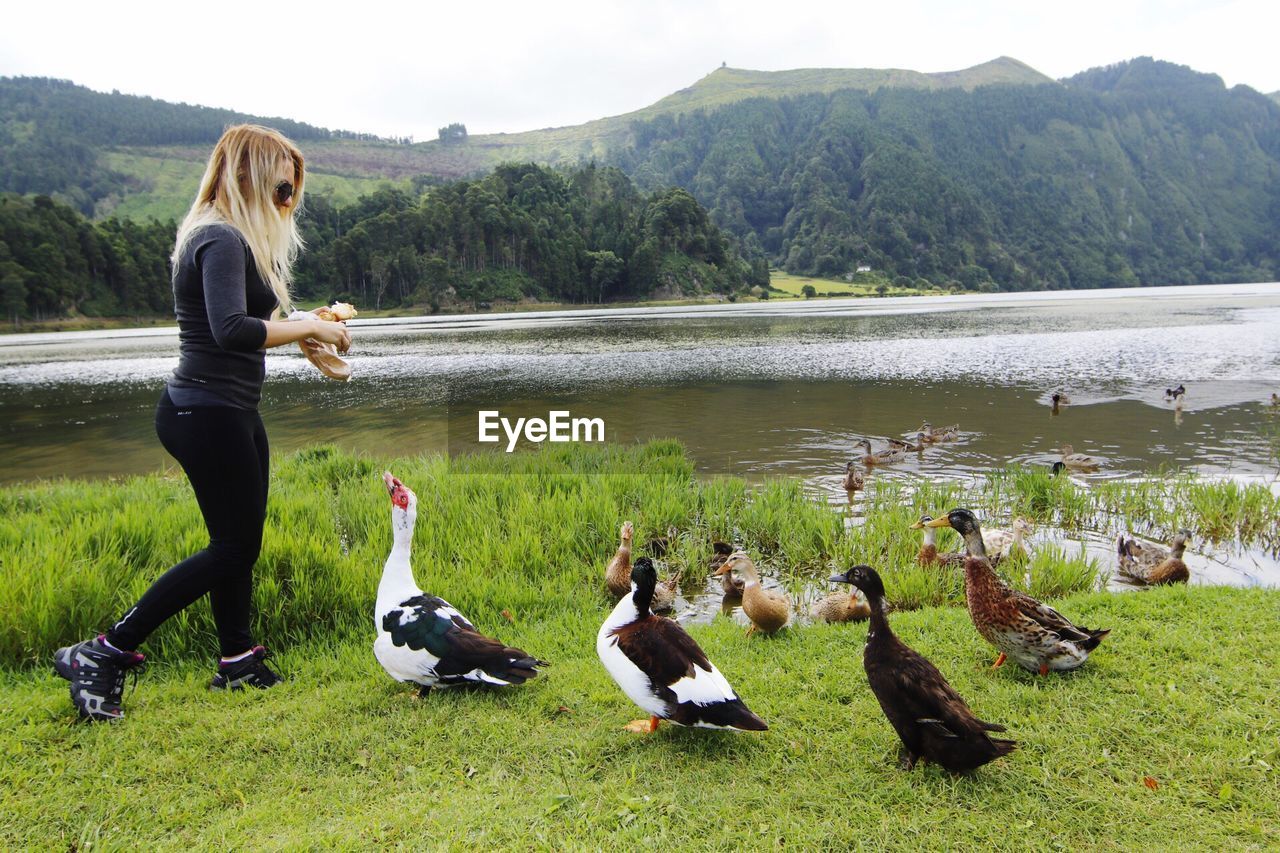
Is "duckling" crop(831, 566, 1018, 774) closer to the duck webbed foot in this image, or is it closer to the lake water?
Result: the duck webbed foot

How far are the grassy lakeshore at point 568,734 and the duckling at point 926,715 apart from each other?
15 centimetres

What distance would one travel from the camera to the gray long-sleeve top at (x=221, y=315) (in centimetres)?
419

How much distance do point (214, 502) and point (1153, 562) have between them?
30.0ft

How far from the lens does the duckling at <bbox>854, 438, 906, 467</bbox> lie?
15.3 metres

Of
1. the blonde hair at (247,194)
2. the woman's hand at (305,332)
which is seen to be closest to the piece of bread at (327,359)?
the woman's hand at (305,332)

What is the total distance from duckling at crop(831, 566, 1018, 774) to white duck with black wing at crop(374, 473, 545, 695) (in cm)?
231

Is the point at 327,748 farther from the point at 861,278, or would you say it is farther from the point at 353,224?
the point at 861,278

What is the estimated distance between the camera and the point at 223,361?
14.7 ft

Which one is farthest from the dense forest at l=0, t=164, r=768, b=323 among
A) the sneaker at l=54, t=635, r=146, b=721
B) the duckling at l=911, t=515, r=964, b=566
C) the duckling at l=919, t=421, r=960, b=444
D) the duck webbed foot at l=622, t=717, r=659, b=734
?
the duck webbed foot at l=622, t=717, r=659, b=734

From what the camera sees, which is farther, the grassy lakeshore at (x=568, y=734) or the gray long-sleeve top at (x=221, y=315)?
the gray long-sleeve top at (x=221, y=315)

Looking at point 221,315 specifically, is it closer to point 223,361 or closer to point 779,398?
point 223,361

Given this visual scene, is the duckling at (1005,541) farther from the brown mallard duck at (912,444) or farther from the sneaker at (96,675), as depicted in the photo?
the sneaker at (96,675)

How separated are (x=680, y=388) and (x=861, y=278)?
156m

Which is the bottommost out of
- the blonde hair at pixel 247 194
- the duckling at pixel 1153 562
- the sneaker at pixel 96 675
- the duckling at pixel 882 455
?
the duckling at pixel 882 455
